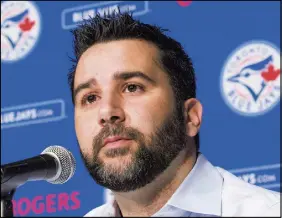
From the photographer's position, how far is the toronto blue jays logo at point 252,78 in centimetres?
207

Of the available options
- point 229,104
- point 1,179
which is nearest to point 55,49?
point 229,104

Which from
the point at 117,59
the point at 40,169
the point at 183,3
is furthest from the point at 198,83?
the point at 40,169

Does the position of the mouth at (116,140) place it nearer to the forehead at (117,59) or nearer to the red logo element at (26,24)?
the forehead at (117,59)

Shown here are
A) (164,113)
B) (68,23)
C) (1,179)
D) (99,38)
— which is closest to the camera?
(1,179)

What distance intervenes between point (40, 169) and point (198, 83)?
118 centimetres

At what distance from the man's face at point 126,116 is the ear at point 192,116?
4 centimetres

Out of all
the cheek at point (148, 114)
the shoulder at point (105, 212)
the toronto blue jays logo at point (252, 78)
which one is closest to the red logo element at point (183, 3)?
the toronto blue jays logo at point (252, 78)

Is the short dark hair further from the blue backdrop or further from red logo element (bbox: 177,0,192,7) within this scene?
red logo element (bbox: 177,0,192,7)

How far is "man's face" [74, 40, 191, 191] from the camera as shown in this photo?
1465mm

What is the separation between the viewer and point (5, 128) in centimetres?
257

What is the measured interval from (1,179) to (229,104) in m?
1.26

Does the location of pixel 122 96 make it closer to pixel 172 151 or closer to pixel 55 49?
pixel 172 151

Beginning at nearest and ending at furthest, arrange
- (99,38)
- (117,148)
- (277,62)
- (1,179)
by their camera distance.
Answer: (1,179) → (117,148) → (99,38) → (277,62)

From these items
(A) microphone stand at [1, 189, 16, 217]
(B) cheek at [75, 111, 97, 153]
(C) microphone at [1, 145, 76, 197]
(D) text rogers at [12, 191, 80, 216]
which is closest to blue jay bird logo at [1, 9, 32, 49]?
(D) text rogers at [12, 191, 80, 216]
